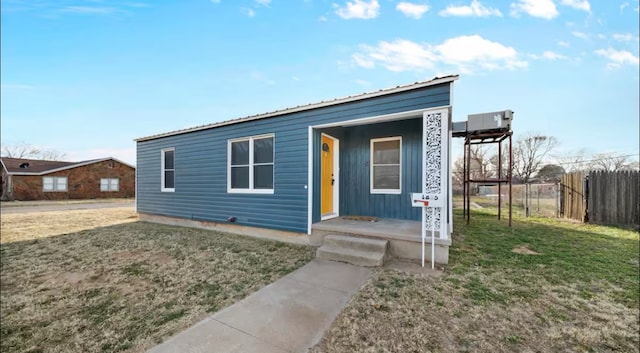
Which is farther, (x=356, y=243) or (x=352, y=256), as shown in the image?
(x=356, y=243)

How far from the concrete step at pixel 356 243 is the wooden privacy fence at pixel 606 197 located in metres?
8.12

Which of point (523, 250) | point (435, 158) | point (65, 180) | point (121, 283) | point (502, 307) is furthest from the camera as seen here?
point (65, 180)

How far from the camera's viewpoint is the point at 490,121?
20.3 feet

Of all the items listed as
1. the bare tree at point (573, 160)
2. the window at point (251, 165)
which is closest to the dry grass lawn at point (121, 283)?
the window at point (251, 165)

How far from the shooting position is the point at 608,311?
8.57ft

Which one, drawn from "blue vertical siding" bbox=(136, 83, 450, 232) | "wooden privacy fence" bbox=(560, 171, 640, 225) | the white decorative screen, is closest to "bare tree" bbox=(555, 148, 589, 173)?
"wooden privacy fence" bbox=(560, 171, 640, 225)

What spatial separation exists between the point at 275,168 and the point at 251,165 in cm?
89

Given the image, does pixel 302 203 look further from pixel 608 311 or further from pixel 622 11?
pixel 622 11

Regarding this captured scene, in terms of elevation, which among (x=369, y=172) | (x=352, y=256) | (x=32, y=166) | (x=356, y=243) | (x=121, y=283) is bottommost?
(x=121, y=283)

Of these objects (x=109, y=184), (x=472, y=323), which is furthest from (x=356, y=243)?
(x=109, y=184)

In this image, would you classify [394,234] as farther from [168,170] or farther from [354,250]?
[168,170]

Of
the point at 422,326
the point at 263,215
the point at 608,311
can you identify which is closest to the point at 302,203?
the point at 263,215

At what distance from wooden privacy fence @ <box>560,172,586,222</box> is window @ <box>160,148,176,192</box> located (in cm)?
1330

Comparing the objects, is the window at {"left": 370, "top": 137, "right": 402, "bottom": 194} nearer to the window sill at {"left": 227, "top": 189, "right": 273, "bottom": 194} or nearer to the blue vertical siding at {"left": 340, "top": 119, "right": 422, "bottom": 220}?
the blue vertical siding at {"left": 340, "top": 119, "right": 422, "bottom": 220}
